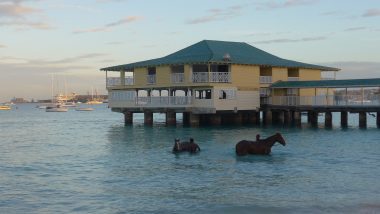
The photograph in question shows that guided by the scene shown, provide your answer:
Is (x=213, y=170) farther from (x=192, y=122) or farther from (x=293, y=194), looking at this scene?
(x=192, y=122)

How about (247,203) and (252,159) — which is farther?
(252,159)

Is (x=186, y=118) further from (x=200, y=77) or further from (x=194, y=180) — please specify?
(x=194, y=180)

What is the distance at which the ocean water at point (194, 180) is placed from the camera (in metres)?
19.8

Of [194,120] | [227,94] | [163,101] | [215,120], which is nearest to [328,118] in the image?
[227,94]

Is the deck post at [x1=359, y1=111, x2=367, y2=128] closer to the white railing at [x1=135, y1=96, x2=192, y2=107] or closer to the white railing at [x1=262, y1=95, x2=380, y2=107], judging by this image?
the white railing at [x1=262, y1=95, x2=380, y2=107]

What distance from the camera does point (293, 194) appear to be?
2139 centimetres

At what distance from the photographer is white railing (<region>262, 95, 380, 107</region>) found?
57275 mm

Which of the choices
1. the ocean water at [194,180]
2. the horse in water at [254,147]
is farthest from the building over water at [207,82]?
the horse in water at [254,147]

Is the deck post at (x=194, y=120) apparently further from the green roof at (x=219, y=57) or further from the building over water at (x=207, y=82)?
the green roof at (x=219, y=57)

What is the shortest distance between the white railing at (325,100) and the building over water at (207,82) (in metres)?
1.81

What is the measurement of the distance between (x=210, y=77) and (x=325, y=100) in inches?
495

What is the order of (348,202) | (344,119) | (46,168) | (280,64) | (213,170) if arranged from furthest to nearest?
(280,64)
(344,119)
(46,168)
(213,170)
(348,202)

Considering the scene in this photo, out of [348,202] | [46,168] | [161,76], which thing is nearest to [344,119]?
[161,76]

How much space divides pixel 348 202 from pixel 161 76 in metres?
45.9
